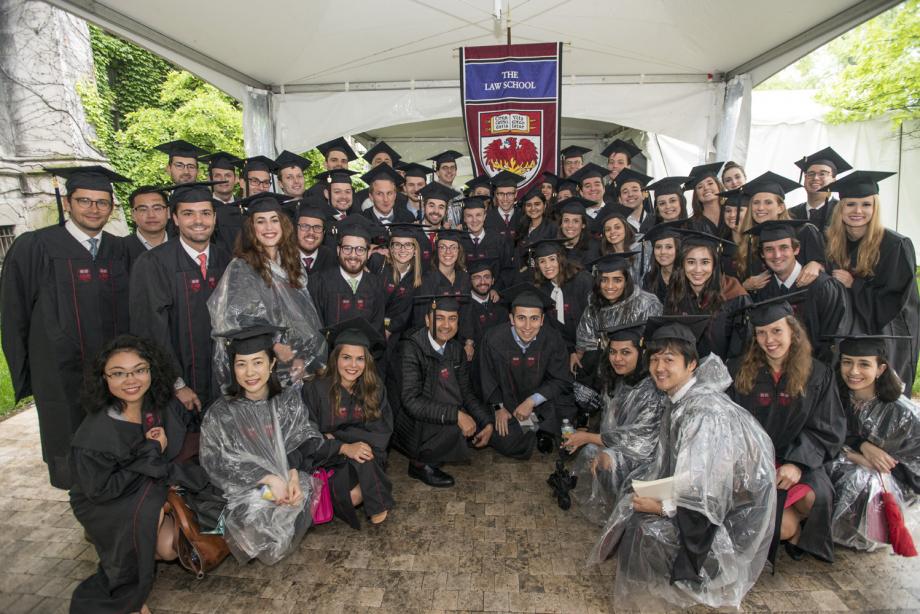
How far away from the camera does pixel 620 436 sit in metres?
3.36

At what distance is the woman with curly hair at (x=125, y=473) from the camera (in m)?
2.61

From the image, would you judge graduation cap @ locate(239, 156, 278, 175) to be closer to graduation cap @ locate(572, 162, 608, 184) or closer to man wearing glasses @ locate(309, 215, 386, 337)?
man wearing glasses @ locate(309, 215, 386, 337)

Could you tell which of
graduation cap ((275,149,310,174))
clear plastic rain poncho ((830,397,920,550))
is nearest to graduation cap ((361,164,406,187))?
graduation cap ((275,149,310,174))

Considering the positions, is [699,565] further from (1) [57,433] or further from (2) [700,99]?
(2) [700,99]

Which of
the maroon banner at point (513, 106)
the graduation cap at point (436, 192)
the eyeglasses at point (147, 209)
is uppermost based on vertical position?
the maroon banner at point (513, 106)

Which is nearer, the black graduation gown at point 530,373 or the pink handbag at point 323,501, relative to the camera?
the pink handbag at point 323,501

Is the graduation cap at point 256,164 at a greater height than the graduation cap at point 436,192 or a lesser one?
greater

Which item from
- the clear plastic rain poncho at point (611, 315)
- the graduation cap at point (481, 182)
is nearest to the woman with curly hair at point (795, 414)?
the clear plastic rain poncho at point (611, 315)

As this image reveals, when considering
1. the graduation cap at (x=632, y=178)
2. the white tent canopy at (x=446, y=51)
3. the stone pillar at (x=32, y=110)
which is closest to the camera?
the white tent canopy at (x=446, y=51)

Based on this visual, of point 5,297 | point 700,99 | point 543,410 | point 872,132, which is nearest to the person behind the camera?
point 5,297

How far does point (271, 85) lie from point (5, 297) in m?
4.88

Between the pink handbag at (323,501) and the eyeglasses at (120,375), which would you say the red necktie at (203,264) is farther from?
the pink handbag at (323,501)

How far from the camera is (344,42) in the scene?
613 centimetres

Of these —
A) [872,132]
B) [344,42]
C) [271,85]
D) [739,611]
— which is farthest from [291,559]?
[872,132]
